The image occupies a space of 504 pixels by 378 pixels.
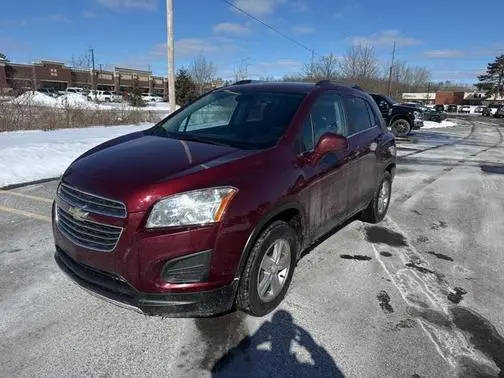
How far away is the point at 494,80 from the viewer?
99.6 meters

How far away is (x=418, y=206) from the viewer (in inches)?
277

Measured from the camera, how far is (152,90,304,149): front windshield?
3.68 metres

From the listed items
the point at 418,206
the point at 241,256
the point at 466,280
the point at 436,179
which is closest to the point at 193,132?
the point at 241,256

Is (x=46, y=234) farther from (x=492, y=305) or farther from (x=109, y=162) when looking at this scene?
(x=492, y=305)

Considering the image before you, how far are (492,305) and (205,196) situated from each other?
2.80m

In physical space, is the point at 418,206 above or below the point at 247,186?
below

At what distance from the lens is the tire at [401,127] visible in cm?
2042

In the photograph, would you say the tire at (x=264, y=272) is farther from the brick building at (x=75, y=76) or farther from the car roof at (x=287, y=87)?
the brick building at (x=75, y=76)

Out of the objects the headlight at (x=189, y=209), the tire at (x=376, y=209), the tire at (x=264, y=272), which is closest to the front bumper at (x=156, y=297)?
the tire at (x=264, y=272)

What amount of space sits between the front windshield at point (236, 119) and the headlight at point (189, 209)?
2.61ft

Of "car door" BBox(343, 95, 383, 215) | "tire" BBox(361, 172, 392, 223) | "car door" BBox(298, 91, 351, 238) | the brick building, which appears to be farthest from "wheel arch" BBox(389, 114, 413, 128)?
the brick building

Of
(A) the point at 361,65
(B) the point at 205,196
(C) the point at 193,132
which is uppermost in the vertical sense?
(A) the point at 361,65

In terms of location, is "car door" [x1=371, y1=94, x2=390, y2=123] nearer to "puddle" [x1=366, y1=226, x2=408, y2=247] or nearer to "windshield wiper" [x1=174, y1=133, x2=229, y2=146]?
"puddle" [x1=366, y1=226, x2=408, y2=247]

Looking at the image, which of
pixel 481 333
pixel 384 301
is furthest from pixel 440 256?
pixel 481 333
